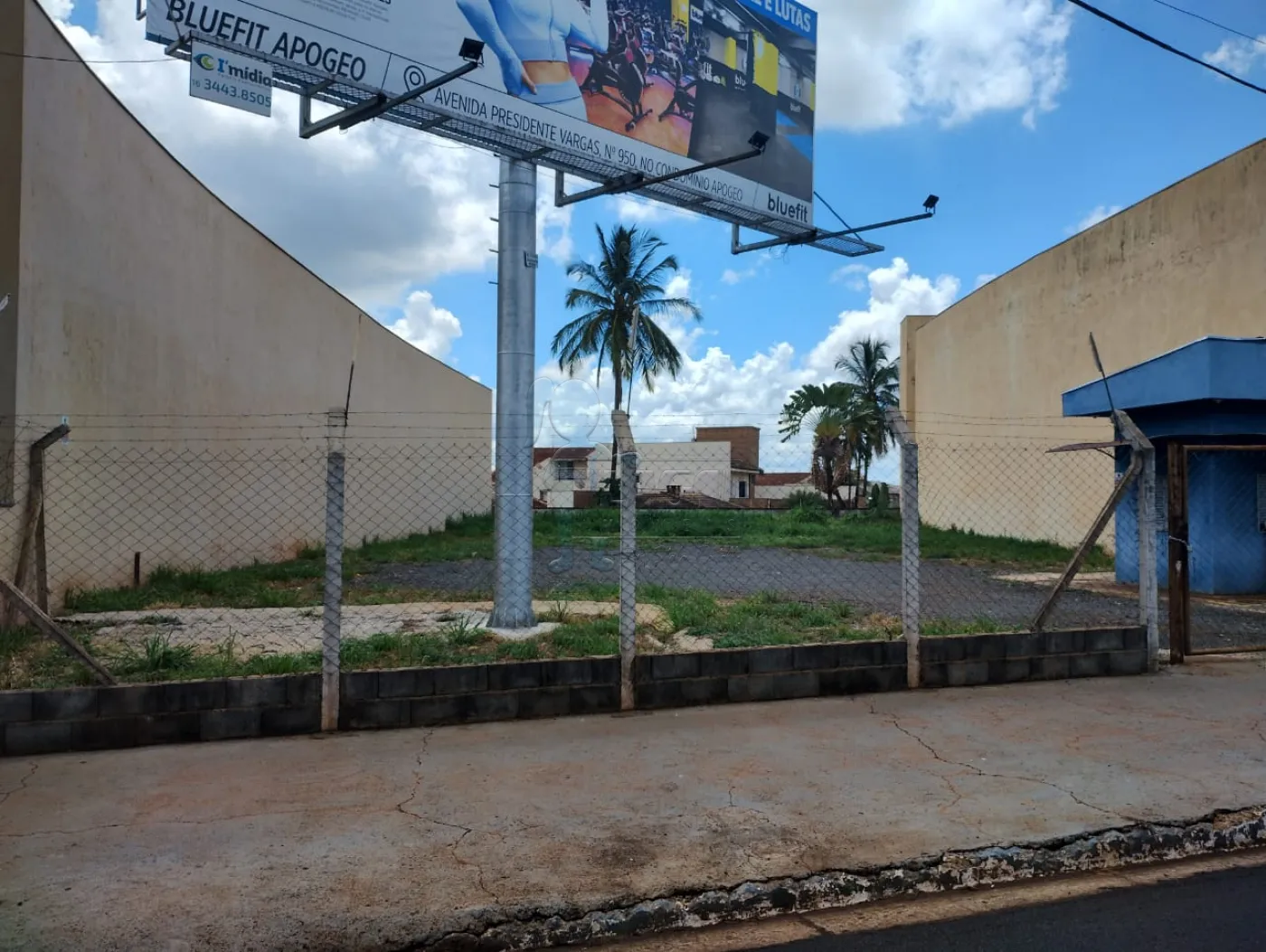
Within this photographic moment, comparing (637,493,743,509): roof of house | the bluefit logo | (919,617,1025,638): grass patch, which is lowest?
(919,617,1025,638): grass patch

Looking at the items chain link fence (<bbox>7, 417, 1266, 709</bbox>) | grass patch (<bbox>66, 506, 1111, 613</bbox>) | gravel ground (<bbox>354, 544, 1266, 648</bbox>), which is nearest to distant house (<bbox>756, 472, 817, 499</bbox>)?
grass patch (<bbox>66, 506, 1111, 613</bbox>)

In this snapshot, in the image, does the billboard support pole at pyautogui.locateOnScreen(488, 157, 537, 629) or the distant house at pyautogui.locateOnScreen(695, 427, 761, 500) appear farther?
the distant house at pyautogui.locateOnScreen(695, 427, 761, 500)

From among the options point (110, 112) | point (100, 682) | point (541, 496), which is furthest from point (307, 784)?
point (541, 496)

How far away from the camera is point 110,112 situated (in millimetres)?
9914

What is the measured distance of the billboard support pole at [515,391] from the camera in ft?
25.5

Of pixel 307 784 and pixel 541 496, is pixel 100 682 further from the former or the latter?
pixel 541 496

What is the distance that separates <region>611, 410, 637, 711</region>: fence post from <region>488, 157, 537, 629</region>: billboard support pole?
2197 mm

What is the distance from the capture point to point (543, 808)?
4.12 metres

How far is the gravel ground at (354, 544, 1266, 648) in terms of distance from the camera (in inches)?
371

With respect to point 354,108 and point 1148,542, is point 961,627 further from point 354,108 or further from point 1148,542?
point 354,108

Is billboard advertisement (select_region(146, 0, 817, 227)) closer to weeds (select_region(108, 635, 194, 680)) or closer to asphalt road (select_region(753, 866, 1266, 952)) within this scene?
weeds (select_region(108, 635, 194, 680))

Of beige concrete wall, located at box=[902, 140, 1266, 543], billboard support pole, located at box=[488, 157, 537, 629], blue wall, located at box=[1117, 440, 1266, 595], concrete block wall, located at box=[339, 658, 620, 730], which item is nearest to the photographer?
concrete block wall, located at box=[339, 658, 620, 730]

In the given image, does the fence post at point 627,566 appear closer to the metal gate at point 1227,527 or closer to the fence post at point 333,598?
the fence post at point 333,598

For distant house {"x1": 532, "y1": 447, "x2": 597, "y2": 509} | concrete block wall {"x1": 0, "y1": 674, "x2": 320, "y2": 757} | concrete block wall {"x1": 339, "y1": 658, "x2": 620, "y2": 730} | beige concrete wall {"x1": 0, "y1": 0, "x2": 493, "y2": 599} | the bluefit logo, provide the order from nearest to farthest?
concrete block wall {"x1": 0, "y1": 674, "x2": 320, "y2": 757}
concrete block wall {"x1": 339, "y1": 658, "x2": 620, "y2": 730}
beige concrete wall {"x1": 0, "y1": 0, "x2": 493, "y2": 599}
the bluefit logo
distant house {"x1": 532, "y1": 447, "x2": 597, "y2": 509}
